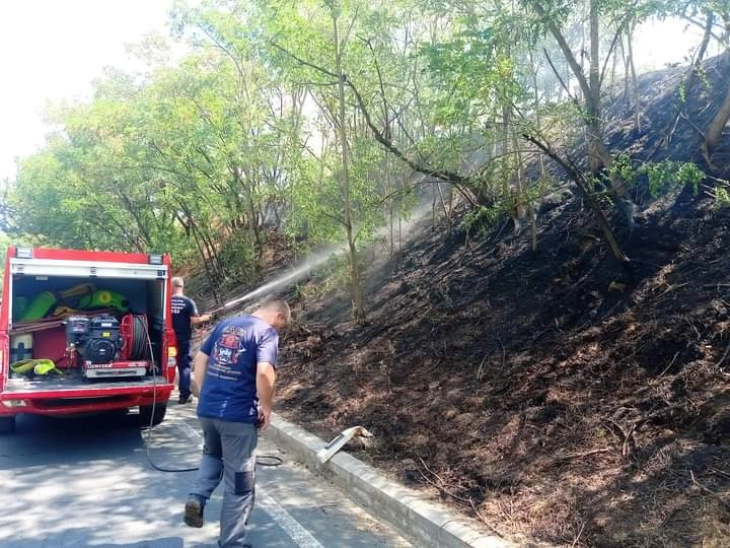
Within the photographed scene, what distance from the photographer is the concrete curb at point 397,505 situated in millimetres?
4332

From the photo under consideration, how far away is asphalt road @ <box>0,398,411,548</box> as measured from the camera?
467cm

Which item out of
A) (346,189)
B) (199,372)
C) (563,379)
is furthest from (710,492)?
(346,189)

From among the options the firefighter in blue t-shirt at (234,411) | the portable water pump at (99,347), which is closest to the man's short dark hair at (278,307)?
the firefighter in blue t-shirt at (234,411)

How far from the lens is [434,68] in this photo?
6.59 meters

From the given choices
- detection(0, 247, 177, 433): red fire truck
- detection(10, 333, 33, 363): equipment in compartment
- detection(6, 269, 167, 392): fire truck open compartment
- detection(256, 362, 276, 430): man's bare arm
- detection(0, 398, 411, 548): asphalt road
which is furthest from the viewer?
detection(10, 333, 33, 363): equipment in compartment

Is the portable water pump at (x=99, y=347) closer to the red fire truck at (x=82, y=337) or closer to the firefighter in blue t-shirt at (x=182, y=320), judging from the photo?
the red fire truck at (x=82, y=337)

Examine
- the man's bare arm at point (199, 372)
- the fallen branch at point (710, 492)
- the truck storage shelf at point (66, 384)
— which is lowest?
the truck storage shelf at point (66, 384)

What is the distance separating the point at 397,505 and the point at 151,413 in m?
4.31

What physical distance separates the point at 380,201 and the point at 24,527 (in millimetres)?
6265

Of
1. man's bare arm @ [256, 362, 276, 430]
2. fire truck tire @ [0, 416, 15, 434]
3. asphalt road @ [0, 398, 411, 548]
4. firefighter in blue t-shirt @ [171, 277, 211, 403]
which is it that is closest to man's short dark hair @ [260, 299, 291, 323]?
man's bare arm @ [256, 362, 276, 430]

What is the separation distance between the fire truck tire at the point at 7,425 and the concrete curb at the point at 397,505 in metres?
3.53

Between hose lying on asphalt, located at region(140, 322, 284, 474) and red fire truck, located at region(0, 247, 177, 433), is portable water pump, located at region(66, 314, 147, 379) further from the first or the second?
hose lying on asphalt, located at region(140, 322, 284, 474)

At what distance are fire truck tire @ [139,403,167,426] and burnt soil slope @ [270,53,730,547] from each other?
60.7 inches

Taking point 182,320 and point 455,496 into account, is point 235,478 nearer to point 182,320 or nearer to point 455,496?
point 455,496
